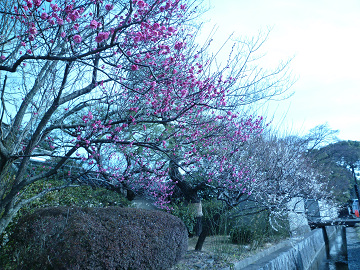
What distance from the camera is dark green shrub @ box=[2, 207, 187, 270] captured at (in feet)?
12.7

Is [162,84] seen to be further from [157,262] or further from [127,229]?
[157,262]

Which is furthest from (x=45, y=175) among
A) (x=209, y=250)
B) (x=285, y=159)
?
(x=285, y=159)

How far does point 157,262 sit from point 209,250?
261 centimetres

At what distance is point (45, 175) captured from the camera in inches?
164

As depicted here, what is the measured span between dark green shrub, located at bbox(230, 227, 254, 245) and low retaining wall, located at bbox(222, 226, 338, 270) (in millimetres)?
602

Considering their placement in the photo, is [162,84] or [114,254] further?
[162,84]

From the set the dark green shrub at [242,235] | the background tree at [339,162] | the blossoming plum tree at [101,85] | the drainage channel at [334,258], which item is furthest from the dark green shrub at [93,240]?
the background tree at [339,162]

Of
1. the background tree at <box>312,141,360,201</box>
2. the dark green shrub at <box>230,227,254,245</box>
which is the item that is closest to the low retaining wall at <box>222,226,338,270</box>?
the dark green shrub at <box>230,227,254,245</box>

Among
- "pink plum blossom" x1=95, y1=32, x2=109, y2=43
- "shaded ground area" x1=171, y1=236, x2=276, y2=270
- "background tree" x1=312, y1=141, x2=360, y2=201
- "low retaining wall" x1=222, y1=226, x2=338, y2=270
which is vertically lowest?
"low retaining wall" x1=222, y1=226, x2=338, y2=270

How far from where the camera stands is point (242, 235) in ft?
25.4

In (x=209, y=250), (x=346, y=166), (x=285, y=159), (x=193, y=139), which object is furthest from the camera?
(x=346, y=166)

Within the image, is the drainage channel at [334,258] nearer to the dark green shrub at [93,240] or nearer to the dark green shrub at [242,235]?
the dark green shrub at [242,235]

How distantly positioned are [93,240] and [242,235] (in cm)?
482

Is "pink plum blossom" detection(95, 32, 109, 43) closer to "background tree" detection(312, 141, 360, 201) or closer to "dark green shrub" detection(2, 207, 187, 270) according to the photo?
"dark green shrub" detection(2, 207, 187, 270)
